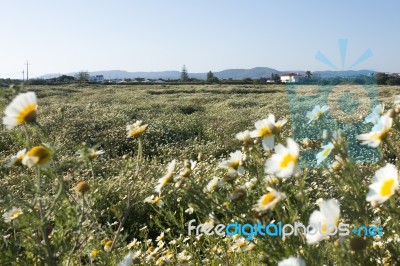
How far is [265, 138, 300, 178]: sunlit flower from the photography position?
3.48 feet

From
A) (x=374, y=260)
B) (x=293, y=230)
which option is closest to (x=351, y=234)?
(x=374, y=260)

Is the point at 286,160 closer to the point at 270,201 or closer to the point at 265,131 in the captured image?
the point at 270,201

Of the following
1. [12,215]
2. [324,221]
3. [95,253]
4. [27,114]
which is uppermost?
[27,114]

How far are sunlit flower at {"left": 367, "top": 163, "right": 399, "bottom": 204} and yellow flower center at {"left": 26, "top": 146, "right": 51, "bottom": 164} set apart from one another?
831 millimetres

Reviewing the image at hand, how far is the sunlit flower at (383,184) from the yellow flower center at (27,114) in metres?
0.91

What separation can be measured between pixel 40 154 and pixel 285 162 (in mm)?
655

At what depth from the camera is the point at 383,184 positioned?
101cm

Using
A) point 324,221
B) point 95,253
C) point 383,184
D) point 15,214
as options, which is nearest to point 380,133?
point 383,184

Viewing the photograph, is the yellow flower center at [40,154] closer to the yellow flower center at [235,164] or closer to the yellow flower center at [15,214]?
the yellow flower center at [15,214]

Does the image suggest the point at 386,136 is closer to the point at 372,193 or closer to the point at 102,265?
the point at 372,193

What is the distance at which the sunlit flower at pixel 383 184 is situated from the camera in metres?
0.96

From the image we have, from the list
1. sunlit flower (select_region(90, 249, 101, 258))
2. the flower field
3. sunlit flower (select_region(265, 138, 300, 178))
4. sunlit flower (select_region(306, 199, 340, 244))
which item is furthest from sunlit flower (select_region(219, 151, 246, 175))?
sunlit flower (select_region(90, 249, 101, 258))

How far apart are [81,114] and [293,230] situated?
38.3 feet

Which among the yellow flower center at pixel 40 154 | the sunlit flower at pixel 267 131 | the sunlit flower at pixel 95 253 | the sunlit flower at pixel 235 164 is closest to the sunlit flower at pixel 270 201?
the sunlit flower at pixel 267 131
